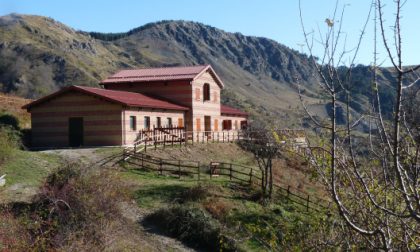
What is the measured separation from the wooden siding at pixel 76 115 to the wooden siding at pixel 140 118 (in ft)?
1.76

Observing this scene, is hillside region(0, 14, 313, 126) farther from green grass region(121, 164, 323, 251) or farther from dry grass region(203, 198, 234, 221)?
dry grass region(203, 198, 234, 221)

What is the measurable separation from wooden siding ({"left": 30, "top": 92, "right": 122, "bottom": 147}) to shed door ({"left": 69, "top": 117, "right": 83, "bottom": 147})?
0.28 meters

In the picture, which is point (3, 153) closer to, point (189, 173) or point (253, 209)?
point (189, 173)

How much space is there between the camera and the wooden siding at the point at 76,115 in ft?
104

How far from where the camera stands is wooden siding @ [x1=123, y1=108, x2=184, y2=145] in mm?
32000

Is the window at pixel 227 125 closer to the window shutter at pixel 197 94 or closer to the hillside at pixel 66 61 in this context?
the window shutter at pixel 197 94

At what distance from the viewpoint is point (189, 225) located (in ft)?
62.8

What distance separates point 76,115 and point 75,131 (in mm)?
1076

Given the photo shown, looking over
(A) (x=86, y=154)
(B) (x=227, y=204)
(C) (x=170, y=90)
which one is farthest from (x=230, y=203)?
(C) (x=170, y=90)

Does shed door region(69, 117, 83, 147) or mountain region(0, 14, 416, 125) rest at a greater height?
mountain region(0, 14, 416, 125)

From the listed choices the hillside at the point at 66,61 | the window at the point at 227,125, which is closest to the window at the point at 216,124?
the window at the point at 227,125

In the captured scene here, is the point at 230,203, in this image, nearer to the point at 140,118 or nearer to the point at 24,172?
the point at 24,172

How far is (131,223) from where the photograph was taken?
728 inches

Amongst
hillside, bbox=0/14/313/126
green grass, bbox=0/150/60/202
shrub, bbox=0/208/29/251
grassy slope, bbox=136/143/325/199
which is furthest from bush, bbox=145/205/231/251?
hillside, bbox=0/14/313/126
